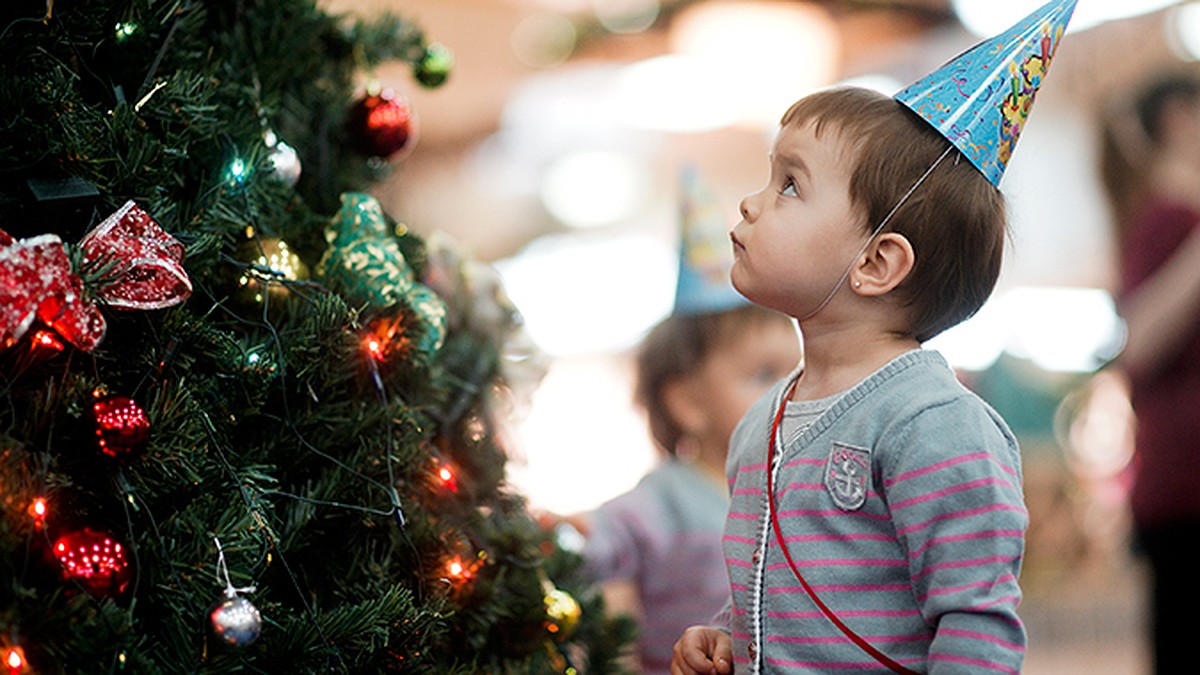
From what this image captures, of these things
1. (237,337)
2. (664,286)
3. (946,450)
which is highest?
(946,450)

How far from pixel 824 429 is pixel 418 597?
35cm

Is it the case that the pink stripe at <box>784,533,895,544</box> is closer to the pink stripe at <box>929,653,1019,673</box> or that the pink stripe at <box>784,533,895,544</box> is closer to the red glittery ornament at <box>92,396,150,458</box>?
the pink stripe at <box>929,653,1019,673</box>

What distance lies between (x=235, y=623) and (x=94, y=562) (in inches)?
3.6

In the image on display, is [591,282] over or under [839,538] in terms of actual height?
Answer: under

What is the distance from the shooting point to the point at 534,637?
1.02 meters

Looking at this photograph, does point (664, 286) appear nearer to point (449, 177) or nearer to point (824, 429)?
point (449, 177)

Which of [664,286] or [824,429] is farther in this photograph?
[664,286]

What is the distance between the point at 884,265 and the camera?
81 cm

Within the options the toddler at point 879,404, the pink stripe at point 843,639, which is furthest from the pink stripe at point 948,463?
the pink stripe at point 843,639

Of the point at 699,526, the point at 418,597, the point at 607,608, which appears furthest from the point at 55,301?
the point at 699,526

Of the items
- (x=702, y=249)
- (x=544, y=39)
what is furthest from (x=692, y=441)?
(x=544, y=39)

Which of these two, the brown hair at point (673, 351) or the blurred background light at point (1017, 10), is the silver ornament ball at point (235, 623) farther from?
the blurred background light at point (1017, 10)

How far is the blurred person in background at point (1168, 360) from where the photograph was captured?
193 cm

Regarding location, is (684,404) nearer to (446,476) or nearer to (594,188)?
(446,476)
